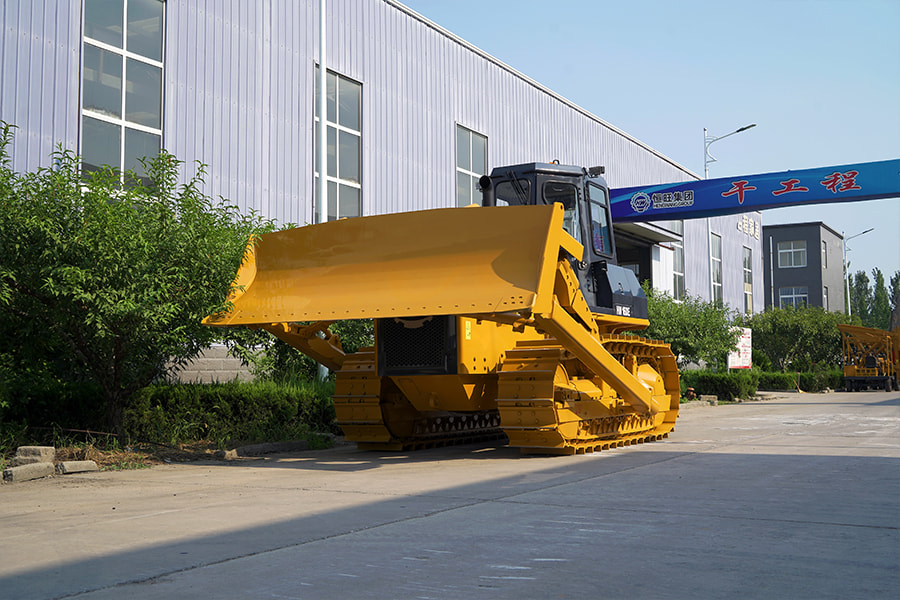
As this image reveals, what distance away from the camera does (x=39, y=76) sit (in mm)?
13445

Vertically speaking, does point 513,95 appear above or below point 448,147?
above

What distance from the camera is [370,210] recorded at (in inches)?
802

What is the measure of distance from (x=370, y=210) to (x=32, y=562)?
15.6 metres

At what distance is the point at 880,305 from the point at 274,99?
9055 cm

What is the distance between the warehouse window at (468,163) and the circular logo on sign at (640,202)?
17.1 ft

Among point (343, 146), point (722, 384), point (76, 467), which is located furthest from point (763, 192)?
point (76, 467)

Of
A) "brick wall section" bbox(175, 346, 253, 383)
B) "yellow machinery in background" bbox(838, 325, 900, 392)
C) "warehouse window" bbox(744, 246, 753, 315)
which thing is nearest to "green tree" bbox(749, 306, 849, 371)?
"warehouse window" bbox(744, 246, 753, 315)

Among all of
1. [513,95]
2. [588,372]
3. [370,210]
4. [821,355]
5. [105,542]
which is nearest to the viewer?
[105,542]

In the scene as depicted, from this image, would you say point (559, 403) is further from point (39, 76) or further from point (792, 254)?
point (792, 254)

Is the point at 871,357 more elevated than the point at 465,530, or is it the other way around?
the point at 871,357

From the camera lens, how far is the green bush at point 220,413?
12.2 metres

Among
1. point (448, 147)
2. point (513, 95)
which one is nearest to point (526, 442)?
point (448, 147)

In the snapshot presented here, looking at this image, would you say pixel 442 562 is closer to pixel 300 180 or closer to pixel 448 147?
pixel 300 180

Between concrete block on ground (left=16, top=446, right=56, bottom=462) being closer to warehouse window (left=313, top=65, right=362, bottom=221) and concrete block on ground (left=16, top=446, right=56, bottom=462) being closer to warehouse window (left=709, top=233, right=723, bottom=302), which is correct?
warehouse window (left=313, top=65, right=362, bottom=221)
